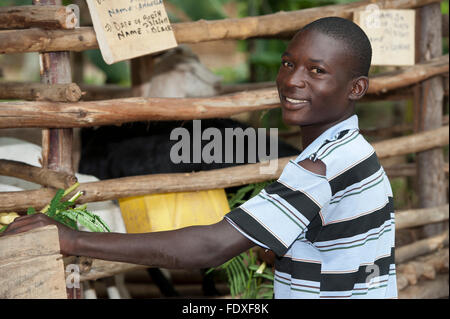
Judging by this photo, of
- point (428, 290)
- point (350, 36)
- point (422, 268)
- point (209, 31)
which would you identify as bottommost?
point (428, 290)

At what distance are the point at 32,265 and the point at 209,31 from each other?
4.72 feet

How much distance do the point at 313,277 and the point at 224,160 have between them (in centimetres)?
127

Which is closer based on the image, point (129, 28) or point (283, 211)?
point (283, 211)

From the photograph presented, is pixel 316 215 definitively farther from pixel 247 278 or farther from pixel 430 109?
pixel 430 109

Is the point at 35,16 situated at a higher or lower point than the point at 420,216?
higher

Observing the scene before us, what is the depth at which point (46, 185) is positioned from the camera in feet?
6.52

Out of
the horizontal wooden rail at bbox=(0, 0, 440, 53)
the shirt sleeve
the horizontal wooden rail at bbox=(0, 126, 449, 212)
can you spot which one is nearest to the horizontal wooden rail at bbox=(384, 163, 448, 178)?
the horizontal wooden rail at bbox=(0, 0, 440, 53)

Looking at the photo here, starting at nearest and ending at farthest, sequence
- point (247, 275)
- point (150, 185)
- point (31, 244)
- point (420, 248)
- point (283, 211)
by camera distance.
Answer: point (31, 244), point (283, 211), point (150, 185), point (247, 275), point (420, 248)

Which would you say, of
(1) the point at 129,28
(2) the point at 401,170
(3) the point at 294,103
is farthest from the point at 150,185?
(2) the point at 401,170

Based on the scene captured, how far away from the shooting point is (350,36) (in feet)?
4.45

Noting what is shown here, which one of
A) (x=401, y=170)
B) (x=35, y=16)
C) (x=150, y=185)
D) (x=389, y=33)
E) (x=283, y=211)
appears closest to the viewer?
(x=283, y=211)

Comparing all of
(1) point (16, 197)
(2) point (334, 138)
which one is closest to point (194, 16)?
(1) point (16, 197)

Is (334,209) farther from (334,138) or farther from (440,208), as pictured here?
(440,208)

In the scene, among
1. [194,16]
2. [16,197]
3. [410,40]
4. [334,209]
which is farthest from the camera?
[194,16]
